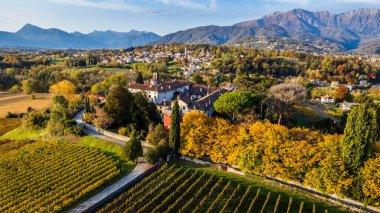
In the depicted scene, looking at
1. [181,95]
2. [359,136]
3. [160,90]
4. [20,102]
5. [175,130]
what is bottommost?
[20,102]

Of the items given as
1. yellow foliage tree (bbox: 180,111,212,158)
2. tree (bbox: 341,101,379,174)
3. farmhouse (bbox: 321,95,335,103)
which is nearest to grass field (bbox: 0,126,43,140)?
yellow foliage tree (bbox: 180,111,212,158)

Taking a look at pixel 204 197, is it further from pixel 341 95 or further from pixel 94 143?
pixel 341 95

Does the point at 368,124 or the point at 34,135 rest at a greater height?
the point at 368,124

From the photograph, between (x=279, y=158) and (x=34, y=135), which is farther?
(x=34, y=135)

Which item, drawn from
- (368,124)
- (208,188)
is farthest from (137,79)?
(368,124)

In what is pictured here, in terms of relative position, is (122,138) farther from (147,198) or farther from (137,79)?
(137,79)

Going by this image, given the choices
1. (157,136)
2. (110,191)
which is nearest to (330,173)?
(157,136)

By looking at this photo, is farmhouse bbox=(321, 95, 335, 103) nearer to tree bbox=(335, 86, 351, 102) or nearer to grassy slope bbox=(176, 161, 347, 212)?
tree bbox=(335, 86, 351, 102)
